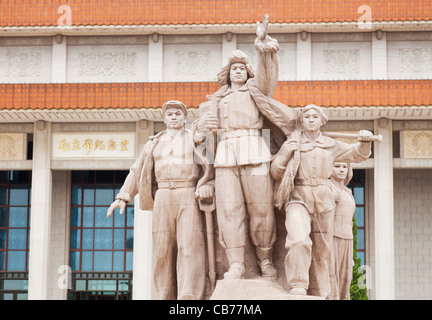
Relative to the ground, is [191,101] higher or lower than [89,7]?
lower

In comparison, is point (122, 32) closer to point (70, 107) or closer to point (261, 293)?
point (70, 107)

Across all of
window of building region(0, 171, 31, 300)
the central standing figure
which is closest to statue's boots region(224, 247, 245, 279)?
the central standing figure

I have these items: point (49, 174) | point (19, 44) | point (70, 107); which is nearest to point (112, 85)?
point (70, 107)

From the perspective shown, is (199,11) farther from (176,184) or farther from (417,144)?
(176,184)

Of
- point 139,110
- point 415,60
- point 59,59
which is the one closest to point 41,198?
point 139,110

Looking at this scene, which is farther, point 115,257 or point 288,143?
point 115,257

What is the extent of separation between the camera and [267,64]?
28.5 ft

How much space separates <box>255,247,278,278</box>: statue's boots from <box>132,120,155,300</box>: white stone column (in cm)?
1328

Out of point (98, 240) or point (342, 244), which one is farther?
point (98, 240)

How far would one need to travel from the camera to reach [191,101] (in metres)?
20.9

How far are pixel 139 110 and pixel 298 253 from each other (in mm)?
13163

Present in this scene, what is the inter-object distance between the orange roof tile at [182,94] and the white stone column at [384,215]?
1304 mm

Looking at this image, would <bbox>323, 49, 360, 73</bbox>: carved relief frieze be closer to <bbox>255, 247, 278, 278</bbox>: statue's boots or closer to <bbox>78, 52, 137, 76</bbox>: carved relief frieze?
<bbox>78, 52, 137, 76</bbox>: carved relief frieze
